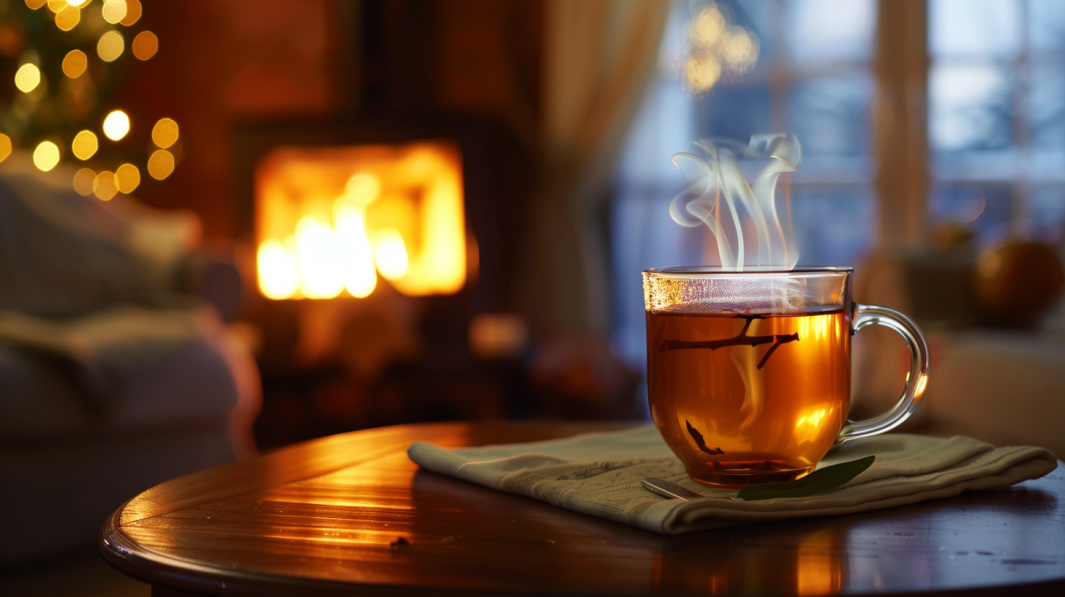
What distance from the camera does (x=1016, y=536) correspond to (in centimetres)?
50

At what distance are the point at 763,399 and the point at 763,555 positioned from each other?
0.37ft

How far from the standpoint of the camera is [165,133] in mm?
3801

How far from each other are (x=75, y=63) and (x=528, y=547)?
3.62 metres

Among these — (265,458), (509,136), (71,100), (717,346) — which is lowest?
(265,458)

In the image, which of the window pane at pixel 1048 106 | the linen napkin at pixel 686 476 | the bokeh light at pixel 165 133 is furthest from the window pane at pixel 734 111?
the linen napkin at pixel 686 476

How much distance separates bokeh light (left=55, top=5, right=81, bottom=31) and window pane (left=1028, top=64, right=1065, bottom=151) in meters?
3.66

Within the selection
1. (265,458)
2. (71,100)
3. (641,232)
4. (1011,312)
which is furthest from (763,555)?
(71,100)

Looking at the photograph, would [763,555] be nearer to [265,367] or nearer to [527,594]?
[527,594]

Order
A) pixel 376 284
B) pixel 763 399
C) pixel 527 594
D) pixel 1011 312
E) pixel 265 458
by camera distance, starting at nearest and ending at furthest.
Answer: pixel 527 594
pixel 763 399
pixel 265 458
pixel 1011 312
pixel 376 284

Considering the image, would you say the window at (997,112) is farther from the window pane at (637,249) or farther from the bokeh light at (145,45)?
the bokeh light at (145,45)

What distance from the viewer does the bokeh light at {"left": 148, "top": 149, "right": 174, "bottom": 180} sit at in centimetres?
372

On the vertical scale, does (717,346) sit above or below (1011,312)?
above

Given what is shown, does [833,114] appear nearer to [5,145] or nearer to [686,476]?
[686,476]

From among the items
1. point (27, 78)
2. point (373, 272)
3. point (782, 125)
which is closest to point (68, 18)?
point (27, 78)
